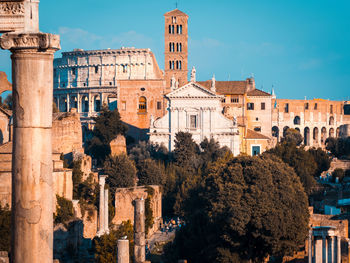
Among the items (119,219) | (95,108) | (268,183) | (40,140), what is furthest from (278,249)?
(95,108)

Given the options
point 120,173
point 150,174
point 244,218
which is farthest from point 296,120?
point 244,218

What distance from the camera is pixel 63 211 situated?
24344 mm

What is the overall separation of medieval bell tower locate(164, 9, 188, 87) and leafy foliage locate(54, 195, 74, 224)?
37190 millimetres

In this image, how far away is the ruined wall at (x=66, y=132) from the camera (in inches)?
1467

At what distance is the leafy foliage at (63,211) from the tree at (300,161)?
18949 mm

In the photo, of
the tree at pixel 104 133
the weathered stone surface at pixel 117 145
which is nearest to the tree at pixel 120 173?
the weathered stone surface at pixel 117 145

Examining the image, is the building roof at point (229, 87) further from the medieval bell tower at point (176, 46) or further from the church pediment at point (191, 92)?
the church pediment at point (191, 92)

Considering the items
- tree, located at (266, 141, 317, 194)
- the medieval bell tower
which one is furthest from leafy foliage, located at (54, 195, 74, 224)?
the medieval bell tower

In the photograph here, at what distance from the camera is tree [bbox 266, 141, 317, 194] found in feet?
135

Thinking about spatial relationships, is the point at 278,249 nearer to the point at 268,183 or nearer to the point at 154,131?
the point at 268,183

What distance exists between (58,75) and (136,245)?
5487cm

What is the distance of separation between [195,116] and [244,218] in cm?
2647

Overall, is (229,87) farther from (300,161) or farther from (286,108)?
(300,161)

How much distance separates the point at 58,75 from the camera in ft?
247
